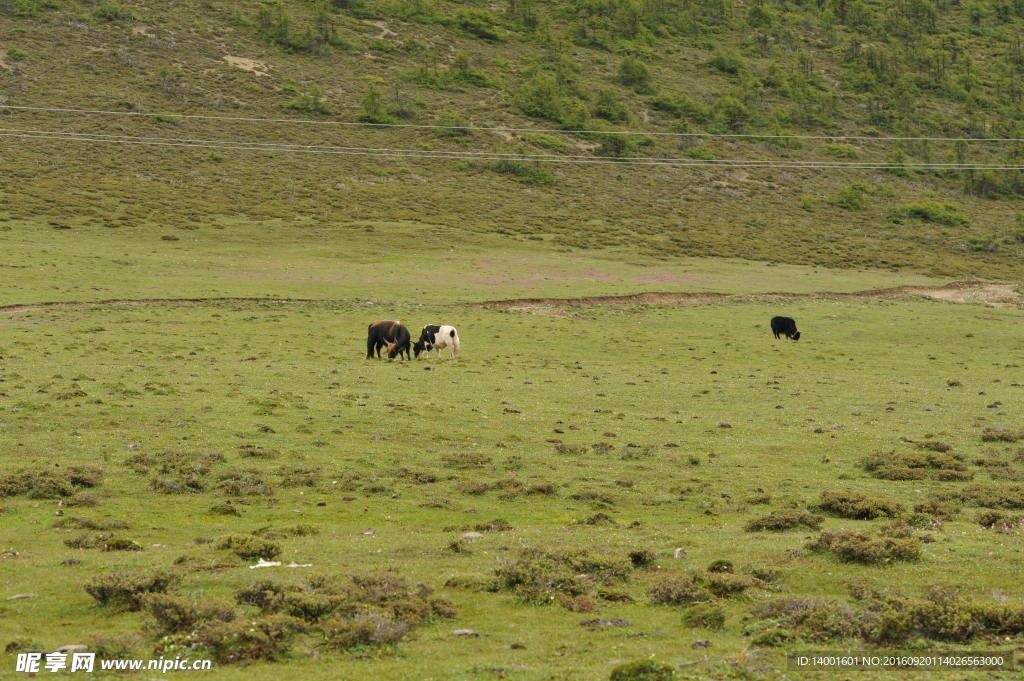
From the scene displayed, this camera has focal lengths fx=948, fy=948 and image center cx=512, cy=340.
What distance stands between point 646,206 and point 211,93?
5284 centimetres

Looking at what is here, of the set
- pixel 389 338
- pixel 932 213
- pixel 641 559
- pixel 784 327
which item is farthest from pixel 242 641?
pixel 932 213

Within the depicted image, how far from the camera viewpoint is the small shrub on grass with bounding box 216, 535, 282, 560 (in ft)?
44.6

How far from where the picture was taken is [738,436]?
82.0 feet

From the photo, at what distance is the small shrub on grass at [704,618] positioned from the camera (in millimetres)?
11000

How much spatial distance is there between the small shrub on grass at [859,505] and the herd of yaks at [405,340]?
858 inches

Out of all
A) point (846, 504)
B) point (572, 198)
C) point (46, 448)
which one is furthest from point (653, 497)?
point (572, 198)

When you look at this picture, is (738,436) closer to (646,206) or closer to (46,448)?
(46,448)

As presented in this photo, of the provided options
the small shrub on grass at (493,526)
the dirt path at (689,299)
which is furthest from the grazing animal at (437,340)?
the small shrub on grass at (493,526)

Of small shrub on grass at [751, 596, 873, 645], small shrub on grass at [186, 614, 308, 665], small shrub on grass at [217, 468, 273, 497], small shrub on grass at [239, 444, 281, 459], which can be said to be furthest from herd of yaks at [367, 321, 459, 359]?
small shrub on grass at [751, 596, 873, 645]

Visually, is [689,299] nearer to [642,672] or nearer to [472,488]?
[472,488]

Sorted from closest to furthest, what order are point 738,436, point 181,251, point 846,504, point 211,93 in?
point 846,504, point 738,436, point 181,251, point 211,93

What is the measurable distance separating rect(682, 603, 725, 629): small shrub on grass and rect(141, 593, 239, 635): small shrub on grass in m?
5.20

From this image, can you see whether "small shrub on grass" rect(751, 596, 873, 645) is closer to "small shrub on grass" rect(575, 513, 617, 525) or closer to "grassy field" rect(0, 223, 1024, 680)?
"grassy field" rect(0, 223, 1024, 680)

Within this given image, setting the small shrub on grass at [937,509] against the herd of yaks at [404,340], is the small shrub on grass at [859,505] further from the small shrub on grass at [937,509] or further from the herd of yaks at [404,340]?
the herd of yaks at [404,340]
